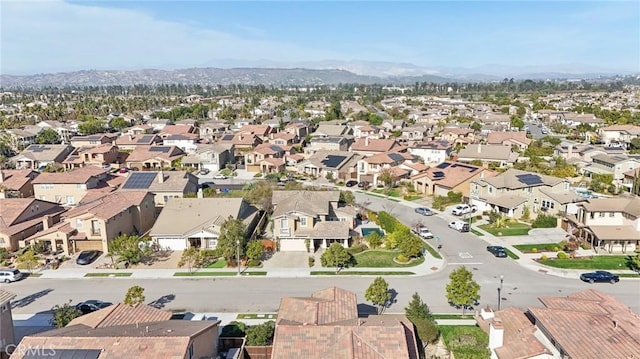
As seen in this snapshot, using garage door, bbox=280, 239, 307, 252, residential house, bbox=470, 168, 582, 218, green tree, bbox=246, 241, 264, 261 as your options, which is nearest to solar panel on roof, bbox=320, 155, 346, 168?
residential house, bbox=470, 168, 582, 218

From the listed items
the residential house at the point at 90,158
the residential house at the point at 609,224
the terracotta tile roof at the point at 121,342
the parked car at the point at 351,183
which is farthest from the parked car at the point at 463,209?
the residential house at the point at 90,158

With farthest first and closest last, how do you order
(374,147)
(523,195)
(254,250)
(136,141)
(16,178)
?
(136,141)
(374,147)
(16,178)
(523,195)
(254,250)

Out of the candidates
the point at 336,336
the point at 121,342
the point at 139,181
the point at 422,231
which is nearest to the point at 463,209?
the point at 422,231

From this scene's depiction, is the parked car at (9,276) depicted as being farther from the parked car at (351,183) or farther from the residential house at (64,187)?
the parked car at (351,183)

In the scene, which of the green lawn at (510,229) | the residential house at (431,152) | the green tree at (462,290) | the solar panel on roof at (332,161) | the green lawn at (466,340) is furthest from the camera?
the residential house at (431,152)

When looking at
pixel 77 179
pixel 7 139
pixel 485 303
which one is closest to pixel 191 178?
pixel 77 179

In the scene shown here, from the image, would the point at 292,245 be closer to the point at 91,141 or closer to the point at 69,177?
the point at 69,177
